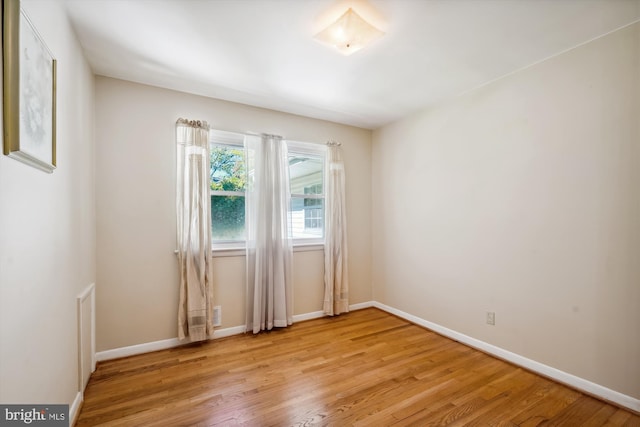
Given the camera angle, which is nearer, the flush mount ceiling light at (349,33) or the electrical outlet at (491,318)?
the flush mount ceiling light at (349,33)

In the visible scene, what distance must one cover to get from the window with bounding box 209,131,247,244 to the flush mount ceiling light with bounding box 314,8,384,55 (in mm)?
1608

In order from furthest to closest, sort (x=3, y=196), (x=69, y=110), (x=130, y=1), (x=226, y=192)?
(x=226, y=192) < (x=69, y=110) < (x=130, y=1) < (x=3, y=196)

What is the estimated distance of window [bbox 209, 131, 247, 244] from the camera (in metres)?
3.18

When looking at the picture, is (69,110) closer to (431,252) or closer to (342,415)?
(342,415)

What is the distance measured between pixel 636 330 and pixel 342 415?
2.02m

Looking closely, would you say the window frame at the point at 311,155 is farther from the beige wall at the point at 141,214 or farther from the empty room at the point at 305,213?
the beige wall at the point at 141,214

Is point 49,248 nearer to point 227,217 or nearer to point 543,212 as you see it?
point 227,217

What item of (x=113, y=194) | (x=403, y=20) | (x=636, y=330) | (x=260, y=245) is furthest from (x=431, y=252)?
(x=113, y=194)

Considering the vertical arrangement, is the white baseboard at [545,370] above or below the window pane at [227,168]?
below

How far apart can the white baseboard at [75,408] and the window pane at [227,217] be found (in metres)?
1.62

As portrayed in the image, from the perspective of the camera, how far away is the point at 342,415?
188 cm

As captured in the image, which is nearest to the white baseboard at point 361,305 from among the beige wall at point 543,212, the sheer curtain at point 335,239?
the sheer curtain at point 335,239

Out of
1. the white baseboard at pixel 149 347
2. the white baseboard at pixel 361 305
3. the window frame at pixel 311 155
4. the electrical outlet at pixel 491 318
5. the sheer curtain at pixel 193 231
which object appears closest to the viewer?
the white baseboard at pixel 149 347

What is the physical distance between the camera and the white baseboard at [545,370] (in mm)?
1974
